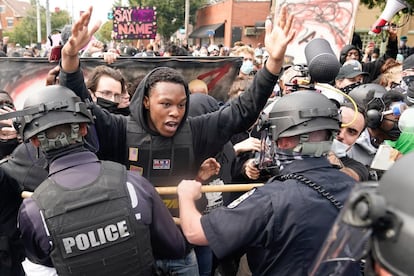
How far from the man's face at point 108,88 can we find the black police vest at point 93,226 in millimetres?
1663

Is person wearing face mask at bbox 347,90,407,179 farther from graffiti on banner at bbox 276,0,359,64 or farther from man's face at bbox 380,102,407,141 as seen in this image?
graffiti on banner at bbox 276,0,359,64

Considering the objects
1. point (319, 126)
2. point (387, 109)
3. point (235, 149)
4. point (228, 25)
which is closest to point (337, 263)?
point (319, 126)

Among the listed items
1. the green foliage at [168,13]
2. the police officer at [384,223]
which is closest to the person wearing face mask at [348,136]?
the police officer at [384,223]

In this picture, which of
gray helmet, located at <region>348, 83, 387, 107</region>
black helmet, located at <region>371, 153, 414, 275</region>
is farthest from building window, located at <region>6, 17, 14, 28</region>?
black helmet, located at <region>371, 153, 414, 275</region>

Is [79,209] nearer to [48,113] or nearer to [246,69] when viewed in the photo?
[48,113]

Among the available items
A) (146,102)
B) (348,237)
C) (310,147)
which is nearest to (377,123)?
(310,147)

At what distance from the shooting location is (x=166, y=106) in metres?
2.39

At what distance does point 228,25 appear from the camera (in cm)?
3612

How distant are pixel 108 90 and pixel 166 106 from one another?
1.08 metres

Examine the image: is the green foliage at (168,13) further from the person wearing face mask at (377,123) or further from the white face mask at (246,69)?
the person wearing face mask at (377,123)

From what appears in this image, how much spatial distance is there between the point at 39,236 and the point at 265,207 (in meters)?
1.02

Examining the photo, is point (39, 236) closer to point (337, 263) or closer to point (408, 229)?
point (337, 263)

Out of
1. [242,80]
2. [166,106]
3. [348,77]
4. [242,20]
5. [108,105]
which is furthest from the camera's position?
[242,20]

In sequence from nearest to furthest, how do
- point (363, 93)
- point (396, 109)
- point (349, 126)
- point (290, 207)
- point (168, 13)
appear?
1. point (290, 207)
2. point (349, 126)
3. point (396, 109)
4. point (363, 93)
5. point (168, 13)
